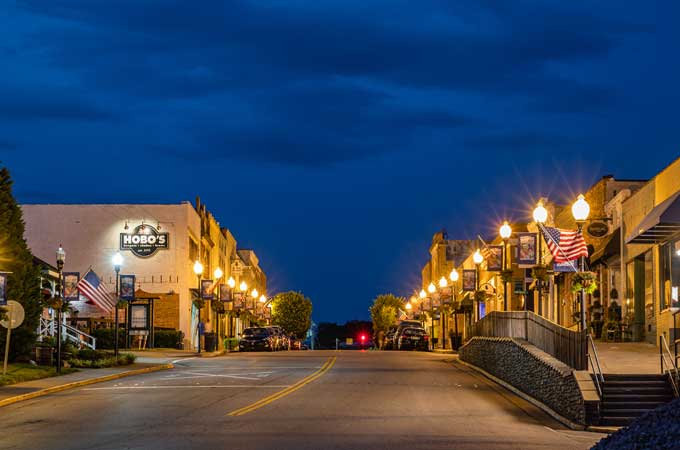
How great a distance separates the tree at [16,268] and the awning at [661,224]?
20.4 metres

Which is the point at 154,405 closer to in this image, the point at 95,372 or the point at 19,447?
the point at 19,447

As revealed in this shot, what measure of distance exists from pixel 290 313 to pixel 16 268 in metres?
97.3

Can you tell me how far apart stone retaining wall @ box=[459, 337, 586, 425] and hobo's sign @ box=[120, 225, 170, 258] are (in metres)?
36.9

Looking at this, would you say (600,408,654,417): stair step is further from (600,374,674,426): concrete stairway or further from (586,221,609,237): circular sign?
(586,221,609,237): circular sign

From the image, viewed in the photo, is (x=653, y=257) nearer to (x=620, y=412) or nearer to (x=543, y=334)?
(x=543, y=334)

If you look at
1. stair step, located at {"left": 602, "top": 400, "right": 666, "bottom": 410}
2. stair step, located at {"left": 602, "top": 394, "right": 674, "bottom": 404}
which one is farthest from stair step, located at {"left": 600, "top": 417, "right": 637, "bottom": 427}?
stair step, located at {"left": 602, "top": 394, "right": 674, "bottom": 404}

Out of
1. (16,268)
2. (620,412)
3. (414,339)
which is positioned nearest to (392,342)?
(414,339)

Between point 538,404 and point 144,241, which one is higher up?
point 144,241

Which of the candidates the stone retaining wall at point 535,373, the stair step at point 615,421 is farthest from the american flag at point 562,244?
the stair step at point 615,421

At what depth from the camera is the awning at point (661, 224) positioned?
103ft

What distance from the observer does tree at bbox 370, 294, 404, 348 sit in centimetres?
13138

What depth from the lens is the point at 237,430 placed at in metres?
18.8

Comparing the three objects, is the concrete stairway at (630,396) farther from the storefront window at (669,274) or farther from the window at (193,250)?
the window at (193,250)

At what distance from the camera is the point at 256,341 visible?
6397 centimetres
